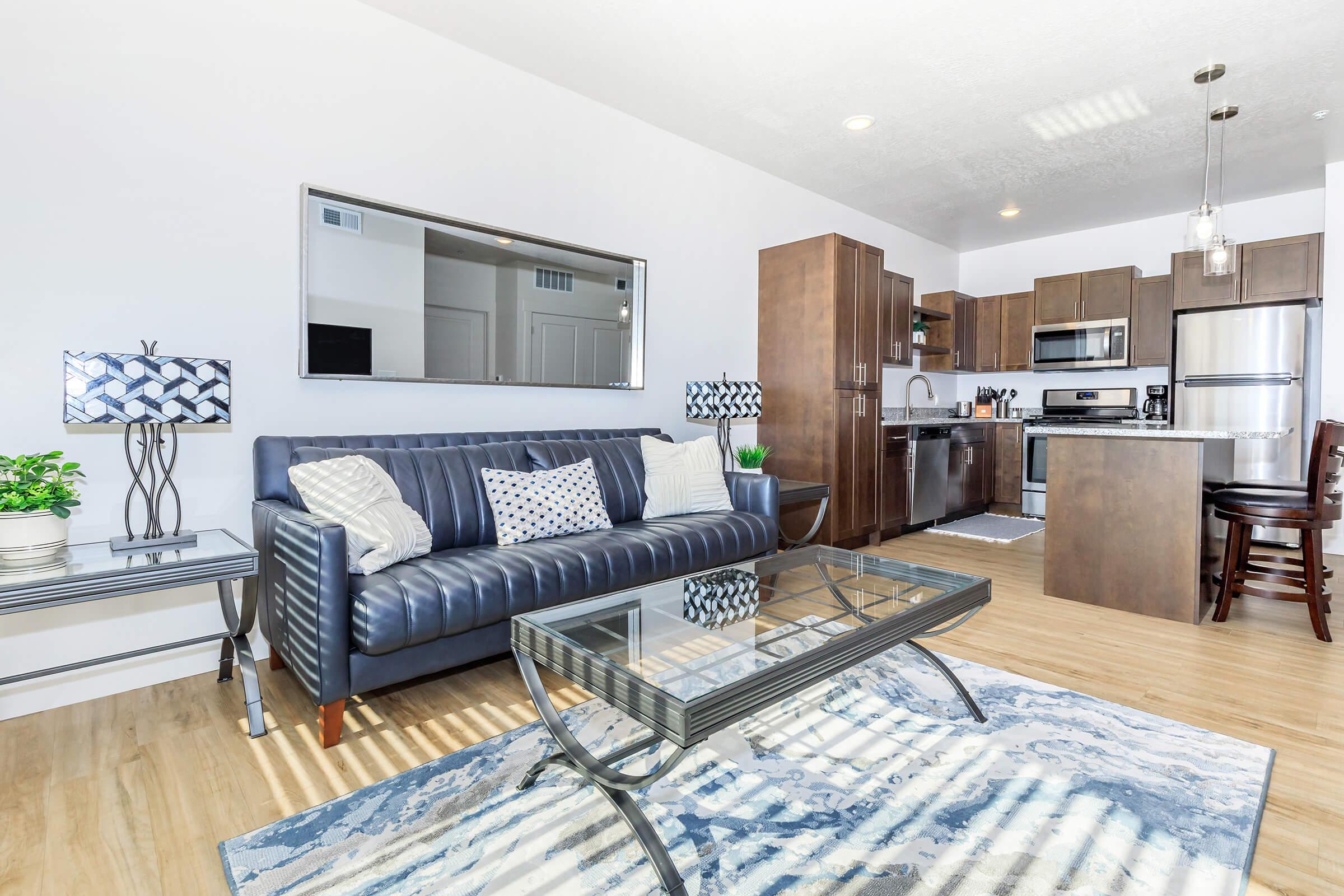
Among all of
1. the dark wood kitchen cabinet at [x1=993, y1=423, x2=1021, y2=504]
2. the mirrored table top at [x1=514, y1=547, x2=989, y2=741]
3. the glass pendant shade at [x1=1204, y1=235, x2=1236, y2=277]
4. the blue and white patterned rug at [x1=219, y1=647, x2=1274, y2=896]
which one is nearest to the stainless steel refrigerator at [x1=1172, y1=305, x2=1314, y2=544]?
the dark wood kitchen cabinet at [x1=993, y1=423, x2=1021, y2=504]

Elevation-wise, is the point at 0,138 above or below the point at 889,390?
above

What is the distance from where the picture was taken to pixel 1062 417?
6070mm

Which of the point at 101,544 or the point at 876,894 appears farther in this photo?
the point at 101,544

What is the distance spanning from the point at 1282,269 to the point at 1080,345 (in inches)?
55.1

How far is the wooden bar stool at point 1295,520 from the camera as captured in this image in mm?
2787

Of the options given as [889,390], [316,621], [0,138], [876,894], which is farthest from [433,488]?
[889,390]

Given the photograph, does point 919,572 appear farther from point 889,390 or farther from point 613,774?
point 889,390

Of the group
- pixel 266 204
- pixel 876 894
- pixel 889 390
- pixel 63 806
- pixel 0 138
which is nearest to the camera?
pixel 876 894

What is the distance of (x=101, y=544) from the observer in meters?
2.09

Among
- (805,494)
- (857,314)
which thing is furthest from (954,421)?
(805,494)

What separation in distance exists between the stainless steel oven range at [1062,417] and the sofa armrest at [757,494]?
3.62 m

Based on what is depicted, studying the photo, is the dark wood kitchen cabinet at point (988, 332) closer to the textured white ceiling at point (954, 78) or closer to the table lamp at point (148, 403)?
the textured white ceiling at point (954, 78)

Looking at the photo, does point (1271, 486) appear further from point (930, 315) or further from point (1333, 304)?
point (930, 315)

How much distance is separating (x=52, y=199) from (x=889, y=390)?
566cm
